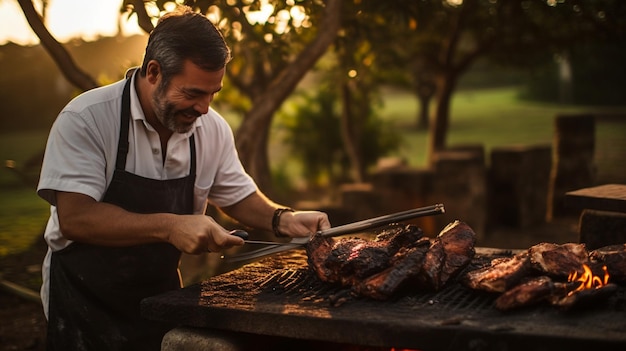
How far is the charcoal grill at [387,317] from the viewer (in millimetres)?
2506

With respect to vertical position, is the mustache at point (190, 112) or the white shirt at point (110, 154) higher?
the mustache at point (190, 112)

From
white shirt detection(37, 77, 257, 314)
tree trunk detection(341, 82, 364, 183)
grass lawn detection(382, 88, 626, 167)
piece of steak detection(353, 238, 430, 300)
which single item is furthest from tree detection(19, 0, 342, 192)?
grass lawn detection(382, 88, 626, 167)

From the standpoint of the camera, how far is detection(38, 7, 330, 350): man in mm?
3301

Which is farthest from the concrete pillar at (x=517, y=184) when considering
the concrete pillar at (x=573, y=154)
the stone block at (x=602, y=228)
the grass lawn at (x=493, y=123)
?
the stone block at (x=602, y=228)

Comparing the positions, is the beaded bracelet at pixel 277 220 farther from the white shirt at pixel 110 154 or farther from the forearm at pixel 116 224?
the forearm at pixel 116 224

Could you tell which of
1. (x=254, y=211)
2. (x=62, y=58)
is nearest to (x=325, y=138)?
(x=62, y=58)

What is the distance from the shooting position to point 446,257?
3316 mm

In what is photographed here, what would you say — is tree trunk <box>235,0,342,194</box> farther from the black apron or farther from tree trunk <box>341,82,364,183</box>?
tree trunk <box>341,82,364,183</box>

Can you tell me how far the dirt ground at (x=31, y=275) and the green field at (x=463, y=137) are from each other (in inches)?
31.1

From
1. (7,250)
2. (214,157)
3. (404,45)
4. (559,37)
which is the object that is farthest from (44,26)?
(559,37)

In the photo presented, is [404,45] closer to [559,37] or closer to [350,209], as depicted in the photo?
[559,37]

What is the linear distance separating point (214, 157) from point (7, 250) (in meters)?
6.16

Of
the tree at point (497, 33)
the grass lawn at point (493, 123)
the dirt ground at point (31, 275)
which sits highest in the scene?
the tree at point (497, 33)

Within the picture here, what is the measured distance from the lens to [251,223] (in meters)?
4.06
